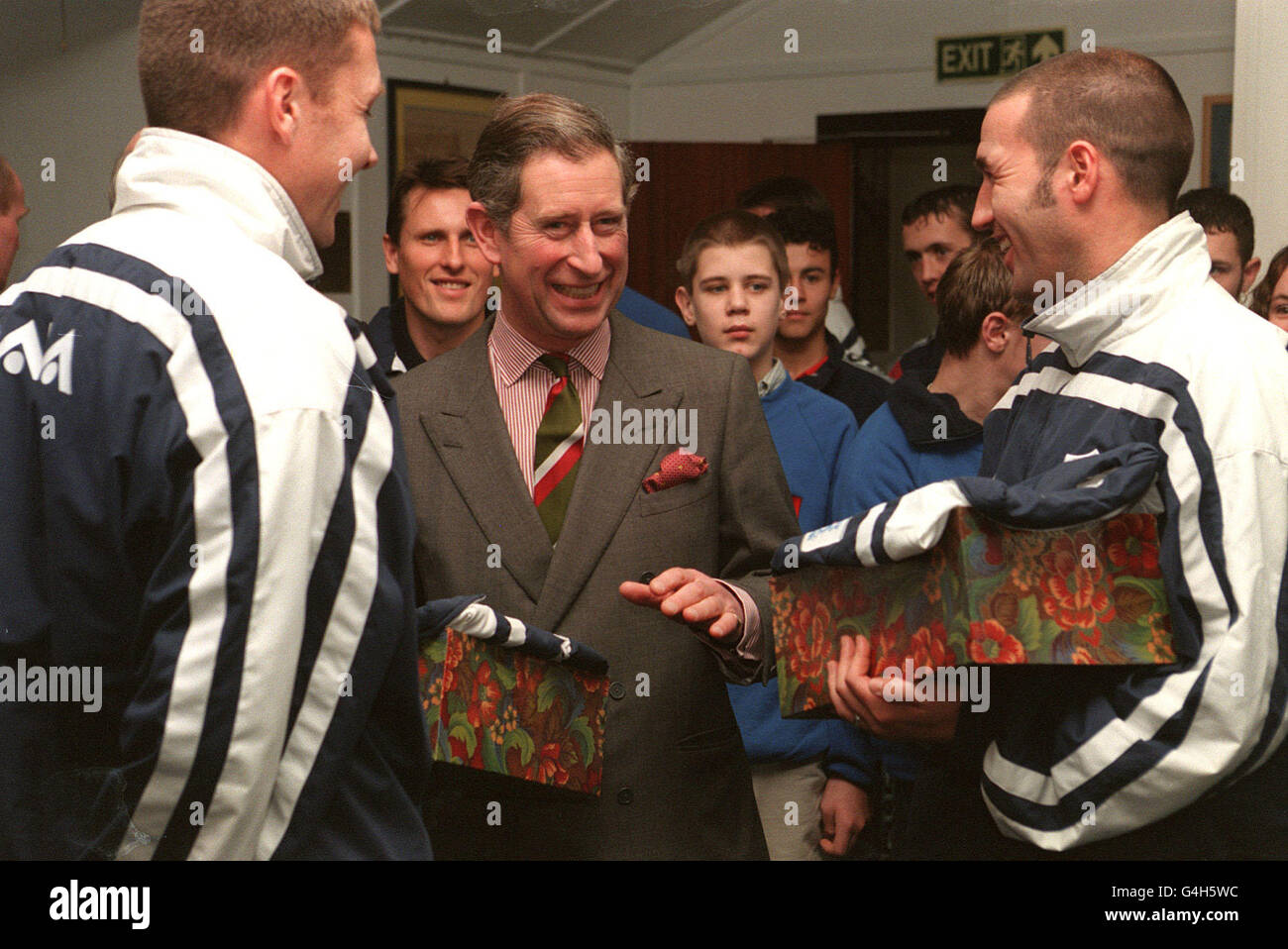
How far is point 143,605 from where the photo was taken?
1078 millimetres

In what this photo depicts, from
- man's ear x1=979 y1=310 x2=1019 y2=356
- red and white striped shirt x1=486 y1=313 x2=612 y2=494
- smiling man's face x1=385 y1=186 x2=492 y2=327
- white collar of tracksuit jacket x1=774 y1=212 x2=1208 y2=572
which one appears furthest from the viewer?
smiling man's face x1=385 y1=186 x2=492 y2=327

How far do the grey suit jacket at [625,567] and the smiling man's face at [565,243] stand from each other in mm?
108

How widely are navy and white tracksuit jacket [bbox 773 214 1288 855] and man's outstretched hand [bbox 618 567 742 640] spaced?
0.23m

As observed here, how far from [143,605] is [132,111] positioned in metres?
3.97

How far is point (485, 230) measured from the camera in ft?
6.32

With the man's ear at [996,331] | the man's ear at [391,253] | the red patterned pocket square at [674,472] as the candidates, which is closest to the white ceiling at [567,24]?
the man's ear at [391,253]

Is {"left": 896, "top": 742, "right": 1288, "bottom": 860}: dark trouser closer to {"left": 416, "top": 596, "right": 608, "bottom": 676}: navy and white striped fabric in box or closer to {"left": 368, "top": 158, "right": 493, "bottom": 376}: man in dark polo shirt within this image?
{"left": 416, "top": 596, "right": 608, "bottom": 676}: navy and white striped fabric in box

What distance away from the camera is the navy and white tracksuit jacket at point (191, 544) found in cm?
106

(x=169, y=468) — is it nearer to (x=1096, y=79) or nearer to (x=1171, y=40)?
(x=1096, y=79)

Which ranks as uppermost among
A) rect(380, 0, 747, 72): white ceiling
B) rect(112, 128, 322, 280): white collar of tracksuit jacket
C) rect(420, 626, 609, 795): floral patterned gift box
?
rect(380, 0, 747, 72): white ceiling

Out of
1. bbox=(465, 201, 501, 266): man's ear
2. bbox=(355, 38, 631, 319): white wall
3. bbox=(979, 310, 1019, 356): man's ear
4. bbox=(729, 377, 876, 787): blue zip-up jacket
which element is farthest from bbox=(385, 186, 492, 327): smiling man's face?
bbox=(355, 38, 631, 319): white wall

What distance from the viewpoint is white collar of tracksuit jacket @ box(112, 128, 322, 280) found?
3.84 feet

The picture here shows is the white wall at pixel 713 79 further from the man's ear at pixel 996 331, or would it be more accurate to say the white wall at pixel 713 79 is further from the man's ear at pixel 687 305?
the man's ear at pixel 996 331

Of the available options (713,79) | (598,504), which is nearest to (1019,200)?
(598,504)
